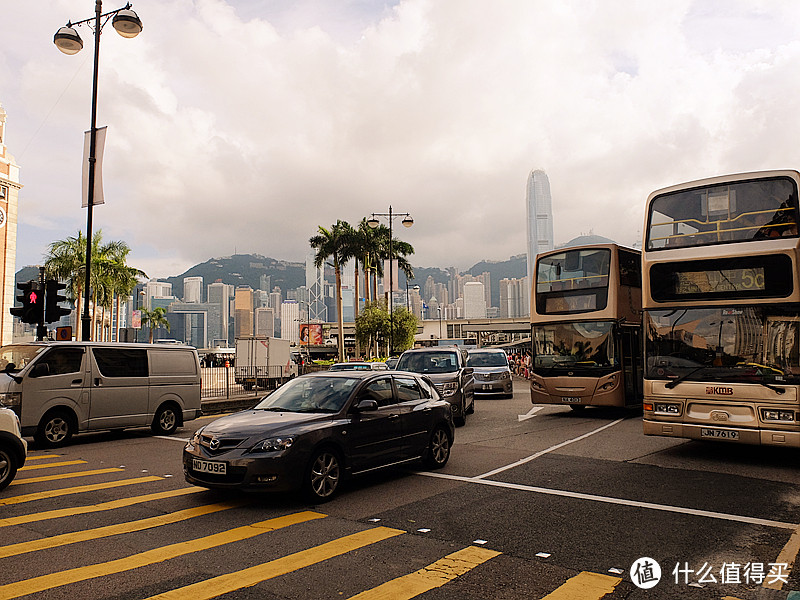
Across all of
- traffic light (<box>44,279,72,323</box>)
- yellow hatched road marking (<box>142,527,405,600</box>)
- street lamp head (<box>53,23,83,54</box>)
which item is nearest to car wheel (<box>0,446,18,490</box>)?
yellow hatched road marking (<box>142,527,405,600</box>)

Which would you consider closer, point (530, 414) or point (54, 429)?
point (54, 429)

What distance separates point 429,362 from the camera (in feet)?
56.5

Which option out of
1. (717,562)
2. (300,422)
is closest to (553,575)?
(717,562)

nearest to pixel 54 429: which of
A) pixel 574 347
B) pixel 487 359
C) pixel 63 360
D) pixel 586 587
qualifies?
pixel 63 360

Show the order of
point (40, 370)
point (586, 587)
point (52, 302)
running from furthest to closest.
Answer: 1. point (52, 302)
2. point (40, 370)
3. point (586, 587)

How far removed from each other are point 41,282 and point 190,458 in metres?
10.5

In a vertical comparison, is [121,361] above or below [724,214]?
below

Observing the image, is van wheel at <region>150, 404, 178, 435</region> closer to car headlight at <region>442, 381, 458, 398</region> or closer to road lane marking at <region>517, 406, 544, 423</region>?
car headlight at <region>442, 381, 458, 398</region>

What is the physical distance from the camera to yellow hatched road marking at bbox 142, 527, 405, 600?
15.9ft

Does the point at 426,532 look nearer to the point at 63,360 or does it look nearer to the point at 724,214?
the point at 724,214

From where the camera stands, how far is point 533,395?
1761cm

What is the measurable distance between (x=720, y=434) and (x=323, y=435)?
6.44 m

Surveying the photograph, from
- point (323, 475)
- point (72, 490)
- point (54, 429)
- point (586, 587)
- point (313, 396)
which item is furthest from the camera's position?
point (54, 429)

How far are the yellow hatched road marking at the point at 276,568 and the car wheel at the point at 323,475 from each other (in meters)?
1.26
